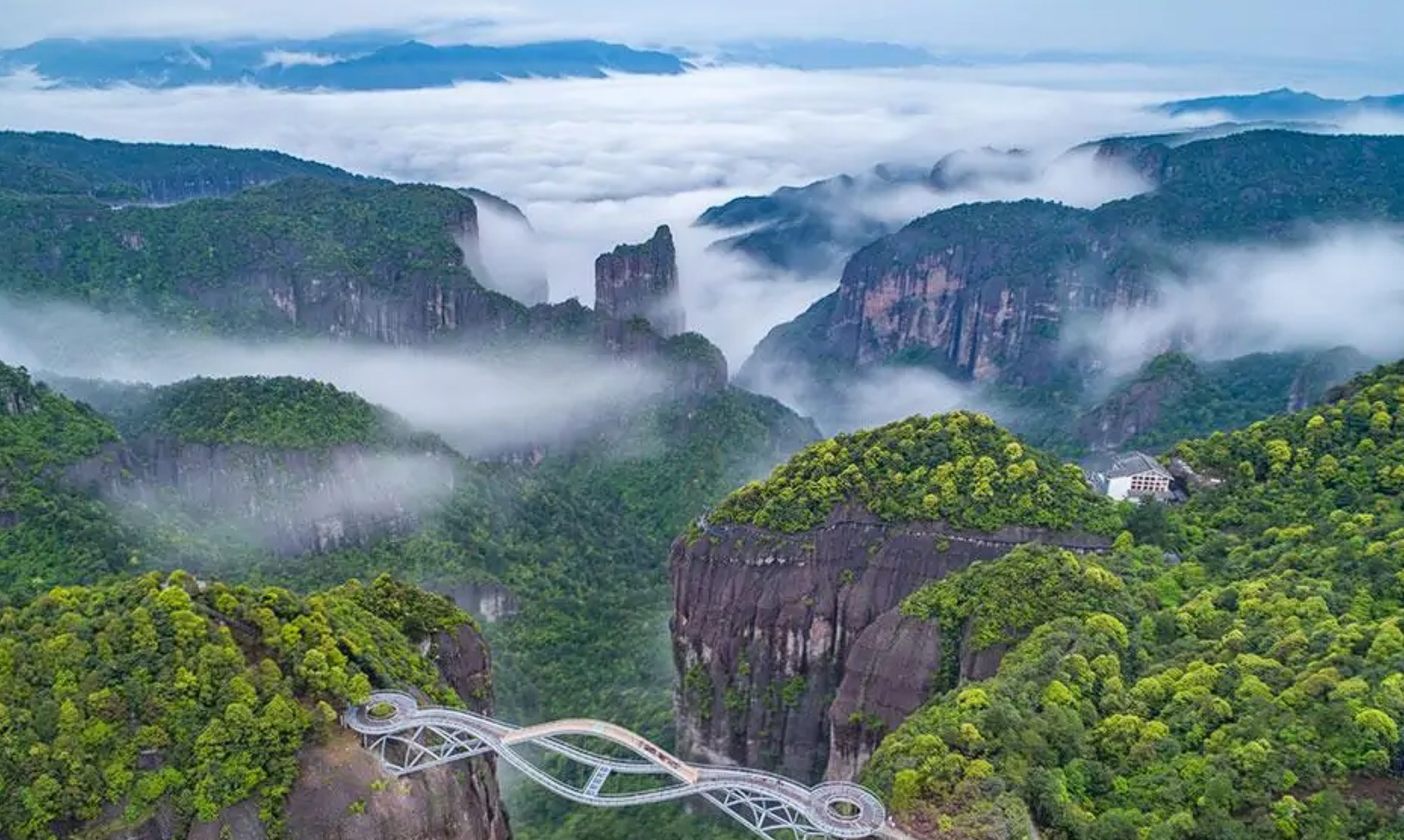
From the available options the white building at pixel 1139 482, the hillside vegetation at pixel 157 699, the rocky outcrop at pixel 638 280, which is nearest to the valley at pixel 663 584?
the hillside vegetation at pixel 157 699

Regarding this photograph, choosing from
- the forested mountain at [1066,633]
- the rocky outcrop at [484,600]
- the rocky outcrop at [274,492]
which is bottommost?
the rocky outcrop at [484,600]

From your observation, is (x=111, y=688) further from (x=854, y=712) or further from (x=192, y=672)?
(x=854, y=712)

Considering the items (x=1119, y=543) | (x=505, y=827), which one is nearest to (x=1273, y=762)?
(x=1119, y=543)

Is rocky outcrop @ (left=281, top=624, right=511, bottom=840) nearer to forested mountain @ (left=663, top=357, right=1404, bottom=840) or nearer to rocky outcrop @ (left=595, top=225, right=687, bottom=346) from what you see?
forested mountain @ (left=663, top=357, right=1404, bottom=840)

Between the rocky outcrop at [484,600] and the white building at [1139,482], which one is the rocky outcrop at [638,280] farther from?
the white building at [1139,482]

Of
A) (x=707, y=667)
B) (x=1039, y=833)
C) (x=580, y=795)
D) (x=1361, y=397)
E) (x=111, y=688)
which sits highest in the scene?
(x=1361, y=397)

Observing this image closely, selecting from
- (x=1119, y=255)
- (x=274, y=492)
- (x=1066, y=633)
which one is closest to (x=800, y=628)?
(x=1066, y=633)

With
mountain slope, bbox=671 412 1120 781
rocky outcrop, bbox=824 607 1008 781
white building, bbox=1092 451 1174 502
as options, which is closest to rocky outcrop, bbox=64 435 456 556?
mountain slope, bbox=671 412 1120 781

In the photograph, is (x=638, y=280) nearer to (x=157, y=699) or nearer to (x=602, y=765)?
(x=602, y=765)
